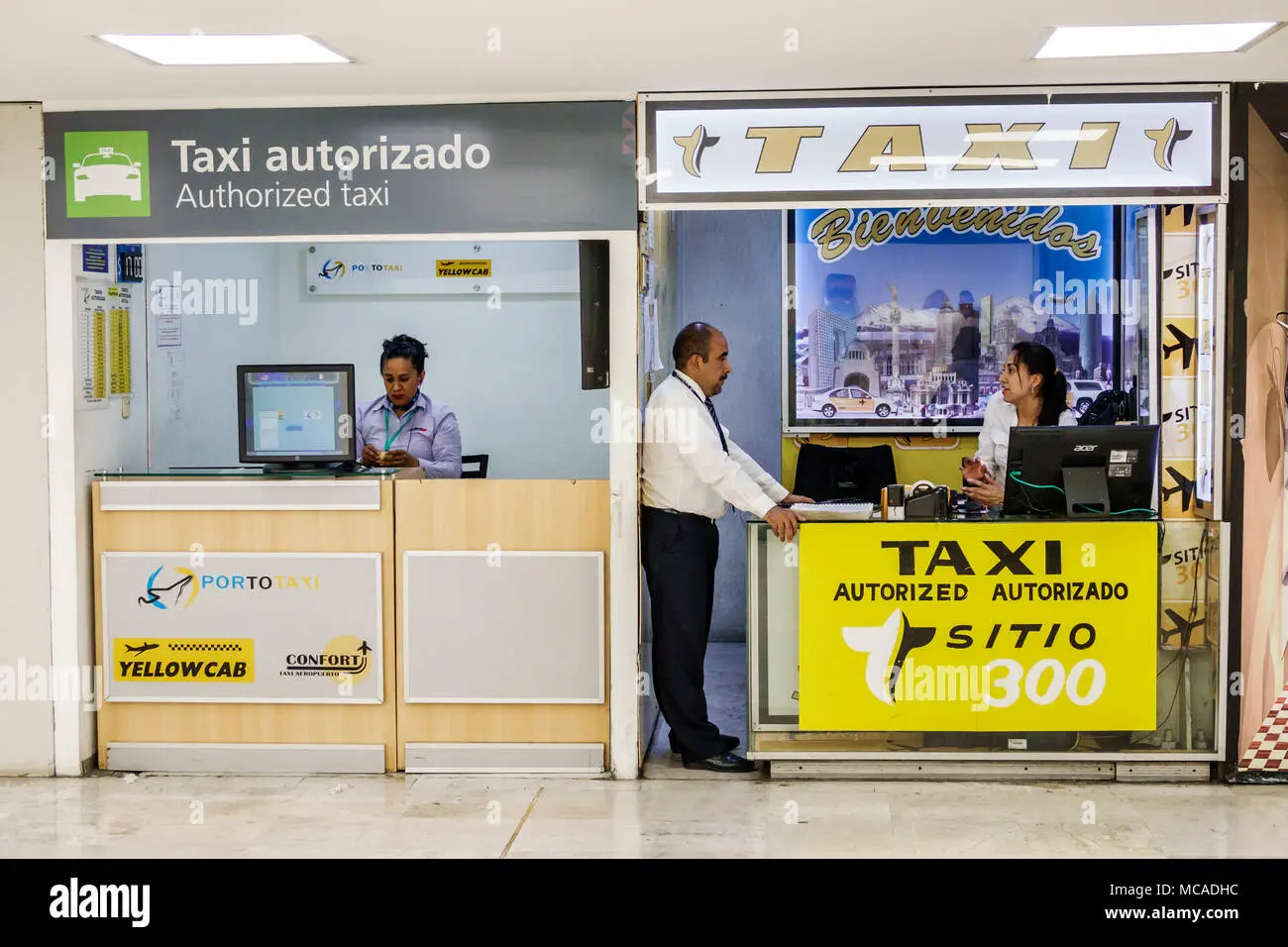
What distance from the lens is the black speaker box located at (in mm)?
5266

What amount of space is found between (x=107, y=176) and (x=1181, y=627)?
14.7ft

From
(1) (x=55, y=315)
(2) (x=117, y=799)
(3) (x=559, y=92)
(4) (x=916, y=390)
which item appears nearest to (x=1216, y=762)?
(4) (x=916, y=390)

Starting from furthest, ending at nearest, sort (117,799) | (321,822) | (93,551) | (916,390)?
(916,390) → (93,551) → (117,799) → (321,822)

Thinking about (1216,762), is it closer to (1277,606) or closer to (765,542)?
(1277,606)

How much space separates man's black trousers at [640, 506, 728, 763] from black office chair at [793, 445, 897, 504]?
1.98 m

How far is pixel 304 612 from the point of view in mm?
5332

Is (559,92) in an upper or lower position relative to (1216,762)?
upper

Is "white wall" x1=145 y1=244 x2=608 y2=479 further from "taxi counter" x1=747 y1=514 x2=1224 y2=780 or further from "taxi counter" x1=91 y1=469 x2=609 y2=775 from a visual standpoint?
"taxi counter" x1=747 y1=514 x2=1224 y2=780

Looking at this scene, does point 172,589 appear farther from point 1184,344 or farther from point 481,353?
point 1184,344

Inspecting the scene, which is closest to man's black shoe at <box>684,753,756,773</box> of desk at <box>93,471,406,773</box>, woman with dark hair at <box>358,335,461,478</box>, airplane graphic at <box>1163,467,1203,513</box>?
desk at <box>93,471,406,773</box>

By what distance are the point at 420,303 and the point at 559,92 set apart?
3.02 meters

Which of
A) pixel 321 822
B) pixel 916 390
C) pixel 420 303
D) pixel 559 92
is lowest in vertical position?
pixel 321 822

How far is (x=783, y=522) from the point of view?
5039 mm
